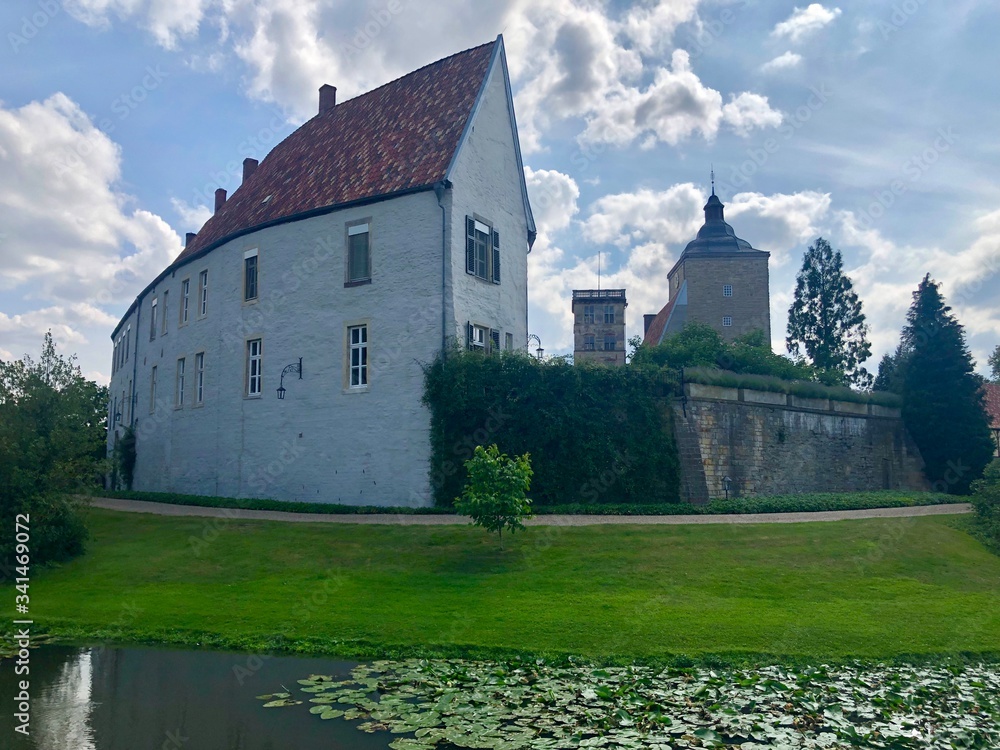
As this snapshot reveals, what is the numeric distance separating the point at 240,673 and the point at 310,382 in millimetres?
13831

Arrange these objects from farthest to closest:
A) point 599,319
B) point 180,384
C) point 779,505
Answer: point 599,319
point 180,384
point 779,505

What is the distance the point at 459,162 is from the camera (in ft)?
72.9

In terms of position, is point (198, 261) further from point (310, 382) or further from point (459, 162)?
point (459, 162)

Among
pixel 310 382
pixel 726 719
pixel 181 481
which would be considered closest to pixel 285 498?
pixel 310 382

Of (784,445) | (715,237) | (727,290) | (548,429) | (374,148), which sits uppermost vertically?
(715,237)

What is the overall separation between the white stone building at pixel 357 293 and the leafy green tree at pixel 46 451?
6.49m

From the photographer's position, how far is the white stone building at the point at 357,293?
847 inches

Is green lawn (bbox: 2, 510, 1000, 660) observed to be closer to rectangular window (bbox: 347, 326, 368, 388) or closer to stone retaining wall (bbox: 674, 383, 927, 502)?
stone retaining wall (bbox: 674, 383, 927, 502)

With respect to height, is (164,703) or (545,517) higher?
(545,517)

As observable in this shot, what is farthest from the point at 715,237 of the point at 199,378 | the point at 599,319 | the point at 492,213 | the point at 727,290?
the point at 199,378

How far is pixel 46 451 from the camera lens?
1608 cm

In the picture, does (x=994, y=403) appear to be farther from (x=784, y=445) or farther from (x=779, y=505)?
(x=779, y=505)

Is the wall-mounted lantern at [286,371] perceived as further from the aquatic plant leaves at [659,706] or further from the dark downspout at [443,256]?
the aquatic plant leaves at [659,706]

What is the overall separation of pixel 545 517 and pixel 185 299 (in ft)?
59.1
